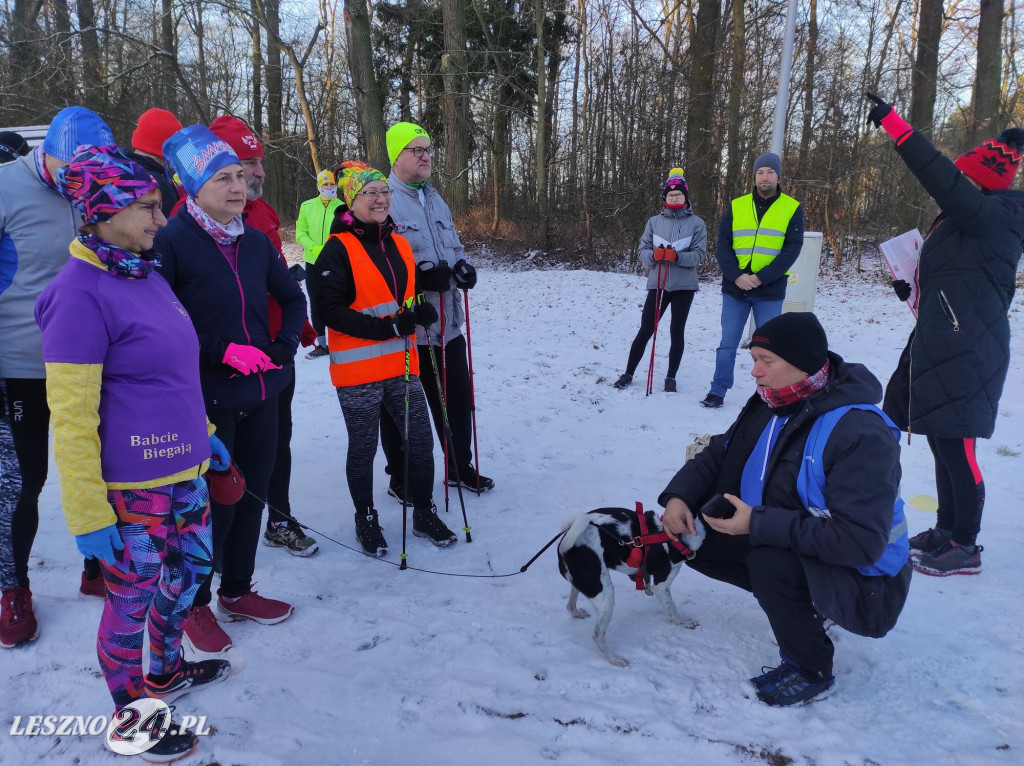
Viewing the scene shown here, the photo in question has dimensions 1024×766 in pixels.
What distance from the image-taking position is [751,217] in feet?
18.6

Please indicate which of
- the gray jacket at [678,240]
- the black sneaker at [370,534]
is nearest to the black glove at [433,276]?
the black sneaker at [370,534]

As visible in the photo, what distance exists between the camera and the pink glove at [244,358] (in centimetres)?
250

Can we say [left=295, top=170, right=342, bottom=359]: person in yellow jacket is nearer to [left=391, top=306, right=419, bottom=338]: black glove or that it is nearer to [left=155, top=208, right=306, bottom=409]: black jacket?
[left=391, top=306, right=419, bottom=338]: black glove

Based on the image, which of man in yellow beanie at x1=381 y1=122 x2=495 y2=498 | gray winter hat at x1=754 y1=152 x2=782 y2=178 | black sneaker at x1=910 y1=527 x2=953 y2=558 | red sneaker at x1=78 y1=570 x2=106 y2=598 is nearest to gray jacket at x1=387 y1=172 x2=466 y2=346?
man in yellow beanie at x1=381 y1=122 x2=495 y2=498

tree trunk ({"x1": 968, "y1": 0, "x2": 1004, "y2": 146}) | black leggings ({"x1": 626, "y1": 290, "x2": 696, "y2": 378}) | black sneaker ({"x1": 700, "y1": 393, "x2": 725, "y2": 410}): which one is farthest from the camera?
tree trunk ({"x1": 968, "y1": 0, "x2": 1004, "y2": 146})

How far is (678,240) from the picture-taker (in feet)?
20.2

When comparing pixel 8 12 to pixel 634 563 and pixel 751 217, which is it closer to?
pixel 751 217

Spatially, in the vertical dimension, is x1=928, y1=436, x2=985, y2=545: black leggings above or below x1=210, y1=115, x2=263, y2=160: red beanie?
below

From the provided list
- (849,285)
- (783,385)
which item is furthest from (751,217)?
(849,285)

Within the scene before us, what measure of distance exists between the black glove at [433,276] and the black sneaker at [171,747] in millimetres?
2438

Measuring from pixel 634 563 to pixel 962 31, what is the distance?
798 inches

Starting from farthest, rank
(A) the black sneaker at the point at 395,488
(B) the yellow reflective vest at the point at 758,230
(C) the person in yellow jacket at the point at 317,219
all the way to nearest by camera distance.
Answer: (C) the person in yellow jacket at the point at 317,219, (B) the yellow reflective vest at the point at 758,230, (A) the black sneaker at the point at 395,488

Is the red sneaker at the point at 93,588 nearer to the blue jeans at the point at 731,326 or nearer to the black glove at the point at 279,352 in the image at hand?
the black glove at the point at 279,352

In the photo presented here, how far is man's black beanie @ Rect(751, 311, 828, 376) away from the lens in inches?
89.4
